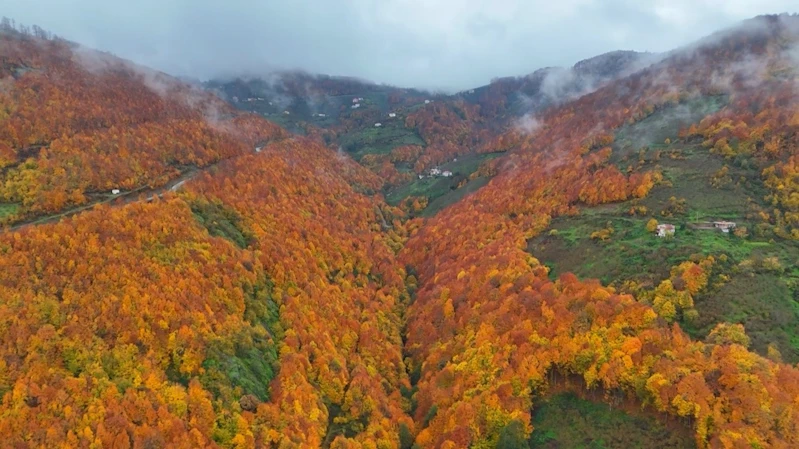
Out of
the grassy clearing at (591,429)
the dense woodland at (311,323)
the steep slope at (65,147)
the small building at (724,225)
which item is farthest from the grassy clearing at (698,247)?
the steep slope at (65,147)

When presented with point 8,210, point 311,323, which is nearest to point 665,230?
point 311,323

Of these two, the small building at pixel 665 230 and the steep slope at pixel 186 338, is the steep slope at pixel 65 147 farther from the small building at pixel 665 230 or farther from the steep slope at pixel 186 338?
the small building at pixel 665 230

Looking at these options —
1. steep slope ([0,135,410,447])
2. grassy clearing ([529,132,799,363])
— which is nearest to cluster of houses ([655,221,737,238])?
grassy clearing ([529,132,799,363])

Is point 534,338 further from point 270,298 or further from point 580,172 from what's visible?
point 580,172

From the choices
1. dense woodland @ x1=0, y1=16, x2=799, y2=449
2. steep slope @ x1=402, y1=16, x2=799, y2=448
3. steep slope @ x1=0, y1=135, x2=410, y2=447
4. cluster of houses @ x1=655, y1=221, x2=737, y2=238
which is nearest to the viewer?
steep slope @ x1=0, y1=135, x2=410, y2=447

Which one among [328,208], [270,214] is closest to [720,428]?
[270,214]

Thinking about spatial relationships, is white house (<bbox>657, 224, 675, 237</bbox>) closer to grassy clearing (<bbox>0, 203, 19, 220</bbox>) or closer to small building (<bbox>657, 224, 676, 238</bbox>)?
small building (<bbox>657, 224, 676, 238</bbox>)

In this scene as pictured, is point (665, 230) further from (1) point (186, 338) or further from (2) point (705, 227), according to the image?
(1) point (186, 338)

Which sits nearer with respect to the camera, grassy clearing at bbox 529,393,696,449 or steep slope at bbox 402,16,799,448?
steep slope at bbox 402,16,799,448
